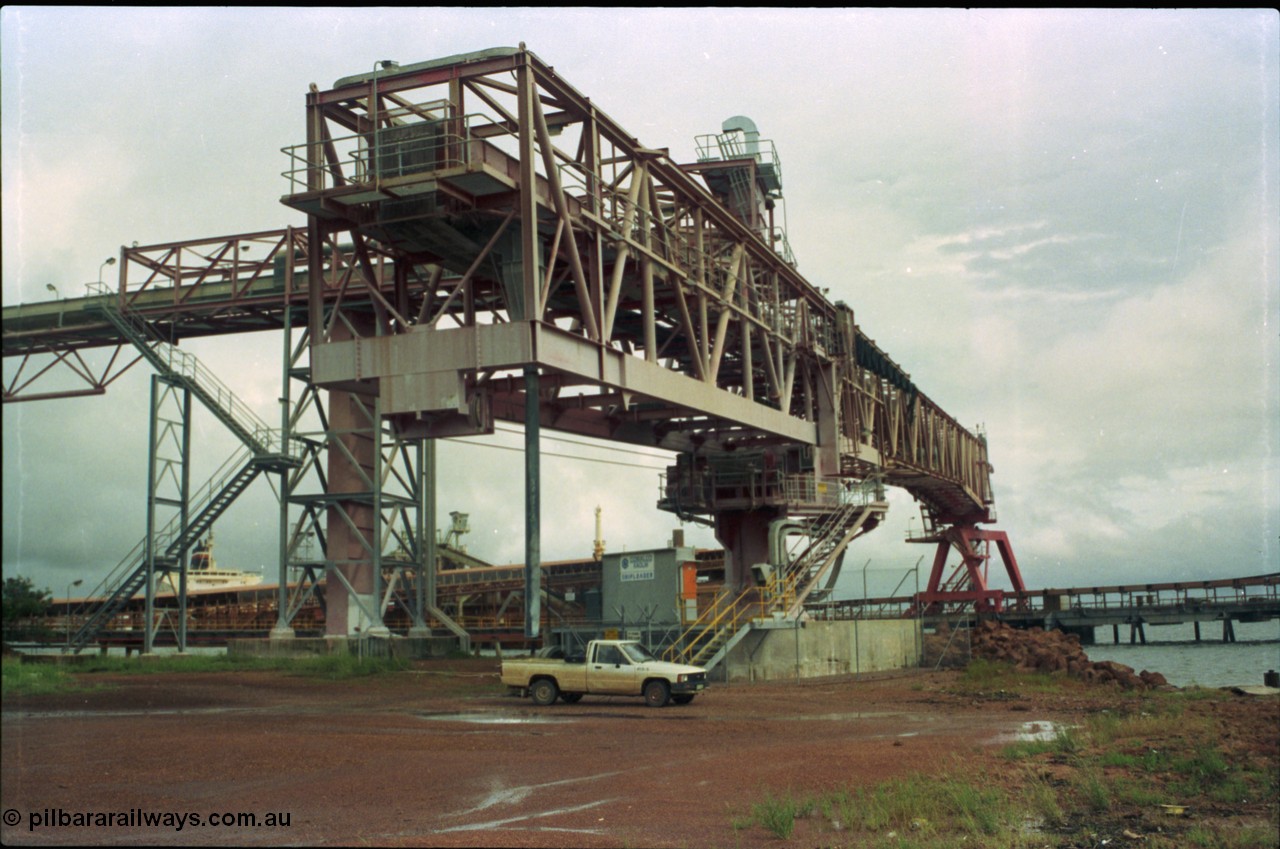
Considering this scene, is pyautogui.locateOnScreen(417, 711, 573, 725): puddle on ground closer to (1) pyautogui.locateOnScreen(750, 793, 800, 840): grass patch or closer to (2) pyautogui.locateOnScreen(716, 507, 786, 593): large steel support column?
(1) pyautogui.locateOnScreen(750, 793, 800, 840): grass patch

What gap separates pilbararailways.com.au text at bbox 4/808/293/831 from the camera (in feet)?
40.4

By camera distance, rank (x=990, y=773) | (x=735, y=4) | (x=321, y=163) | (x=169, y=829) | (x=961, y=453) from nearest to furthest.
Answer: (x=735, y=4), (x=169, y=829), (x=990, y=773), (x=321, y=163), (x=961, y=453)

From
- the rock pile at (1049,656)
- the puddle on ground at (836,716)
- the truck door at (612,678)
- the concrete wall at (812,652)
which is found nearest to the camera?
the puddle on ground at (836,716)

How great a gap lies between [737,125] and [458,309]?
51.3 feet

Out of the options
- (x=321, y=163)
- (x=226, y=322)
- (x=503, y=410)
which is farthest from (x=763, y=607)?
(x=226, y=322)

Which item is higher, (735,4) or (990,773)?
(735,4)

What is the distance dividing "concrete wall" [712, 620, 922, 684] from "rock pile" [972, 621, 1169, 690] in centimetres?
480

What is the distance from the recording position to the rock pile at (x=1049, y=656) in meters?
34.9

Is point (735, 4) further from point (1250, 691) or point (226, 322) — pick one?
point (226, 322)

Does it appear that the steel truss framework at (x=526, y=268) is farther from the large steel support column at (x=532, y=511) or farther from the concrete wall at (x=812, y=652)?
the concrete wall at (x=812, y=652)

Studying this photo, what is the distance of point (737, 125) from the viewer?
164 ft

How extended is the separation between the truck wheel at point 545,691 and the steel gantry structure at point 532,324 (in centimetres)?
144

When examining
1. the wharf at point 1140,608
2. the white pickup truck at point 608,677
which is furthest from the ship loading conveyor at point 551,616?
the white pickup truck at point 608,677

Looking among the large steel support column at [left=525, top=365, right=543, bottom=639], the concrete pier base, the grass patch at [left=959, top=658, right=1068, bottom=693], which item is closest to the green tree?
the concrete pier base
